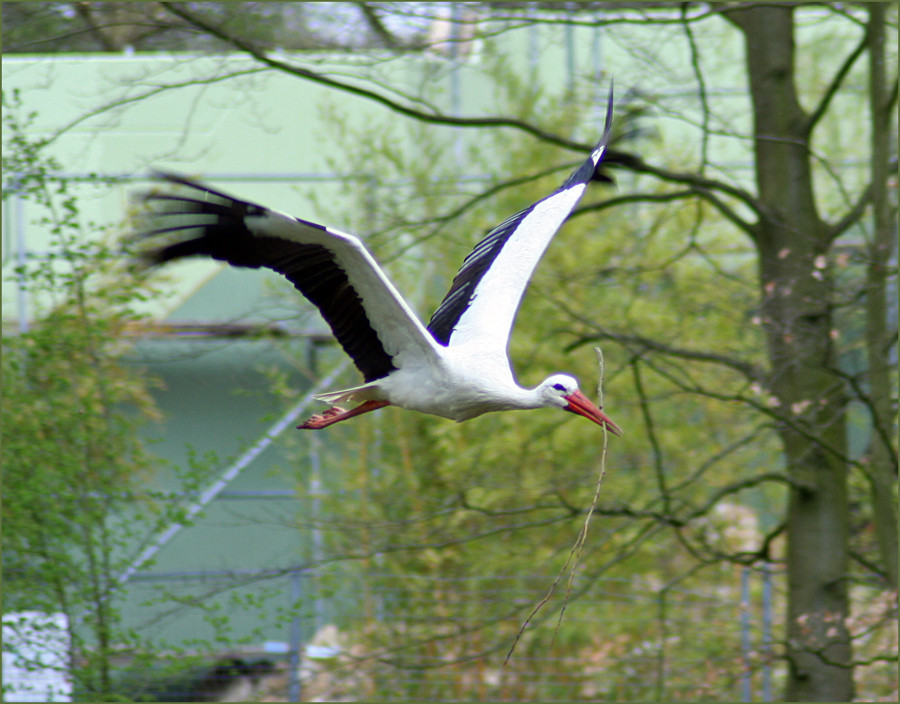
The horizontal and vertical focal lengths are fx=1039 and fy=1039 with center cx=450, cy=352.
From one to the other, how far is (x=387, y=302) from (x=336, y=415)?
2.50ft

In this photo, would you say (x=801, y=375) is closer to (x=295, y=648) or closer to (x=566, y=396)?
(x=566, y=396)

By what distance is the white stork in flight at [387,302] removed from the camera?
3377 millimetres

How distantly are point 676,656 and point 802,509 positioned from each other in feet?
4.42

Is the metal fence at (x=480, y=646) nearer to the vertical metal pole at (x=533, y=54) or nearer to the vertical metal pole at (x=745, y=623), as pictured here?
the vertical metal pole at (x=745, y=623)

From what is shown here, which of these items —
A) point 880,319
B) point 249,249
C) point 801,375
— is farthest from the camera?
point 801,375

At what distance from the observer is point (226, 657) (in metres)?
6.61

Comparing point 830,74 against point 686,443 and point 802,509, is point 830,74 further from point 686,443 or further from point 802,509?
point 802,509

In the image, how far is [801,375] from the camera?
591 centimetres

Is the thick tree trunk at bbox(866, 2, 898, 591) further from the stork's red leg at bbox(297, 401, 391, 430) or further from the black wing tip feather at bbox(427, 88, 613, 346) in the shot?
the stork's red leg at bbox(297, 401, 391, 430)

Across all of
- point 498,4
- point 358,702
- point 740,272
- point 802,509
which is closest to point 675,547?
point 802,509

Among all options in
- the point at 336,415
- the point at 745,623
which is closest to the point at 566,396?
the point at 336,415

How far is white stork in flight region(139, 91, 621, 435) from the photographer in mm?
3377

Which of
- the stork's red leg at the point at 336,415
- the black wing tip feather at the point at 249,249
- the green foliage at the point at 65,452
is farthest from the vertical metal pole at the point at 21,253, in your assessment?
the black wing tip feather at the point at 249,249

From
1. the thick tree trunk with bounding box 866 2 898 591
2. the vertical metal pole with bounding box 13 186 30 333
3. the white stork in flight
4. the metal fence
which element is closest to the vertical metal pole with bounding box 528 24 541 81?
the thick tree trunk with bounding box 866 2 898 591
